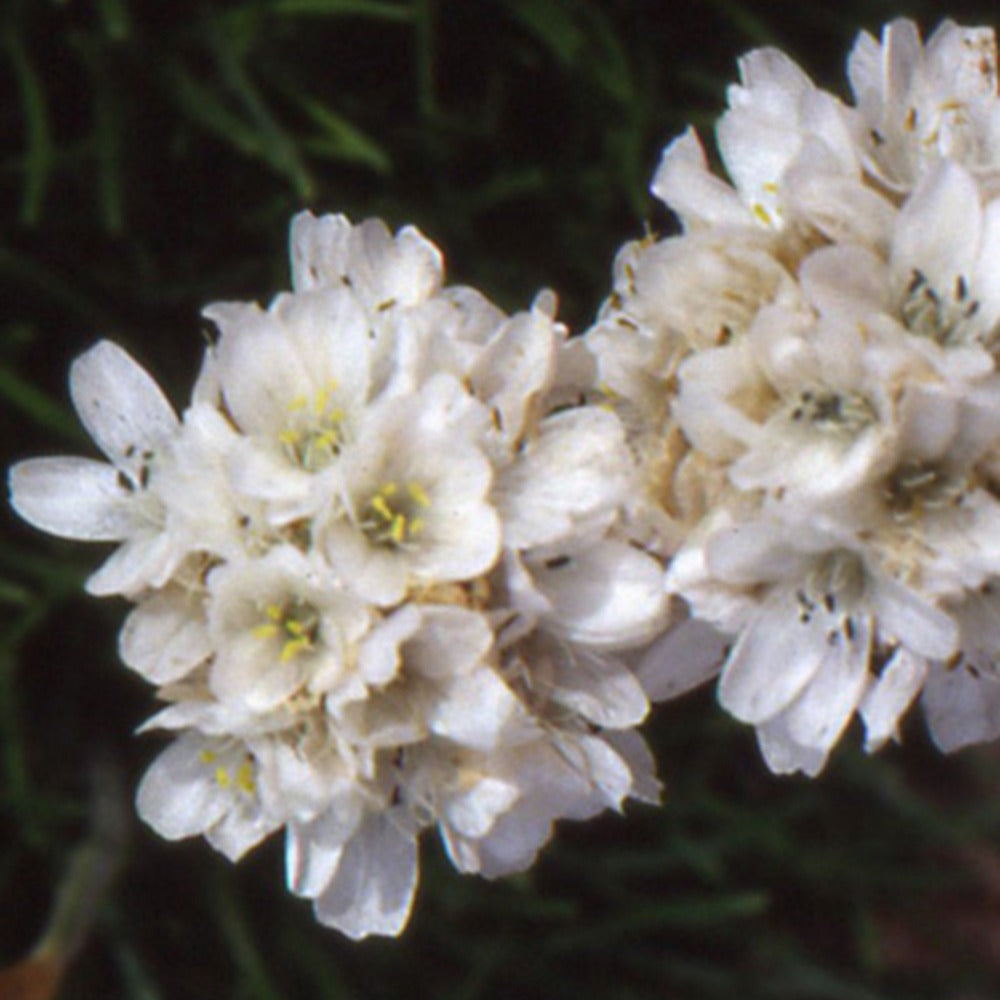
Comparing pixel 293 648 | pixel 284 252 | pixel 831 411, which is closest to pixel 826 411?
pixel 831 411

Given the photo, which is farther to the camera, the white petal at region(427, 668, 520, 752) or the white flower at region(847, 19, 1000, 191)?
the white flower at region(847, 19, 1000, 191)

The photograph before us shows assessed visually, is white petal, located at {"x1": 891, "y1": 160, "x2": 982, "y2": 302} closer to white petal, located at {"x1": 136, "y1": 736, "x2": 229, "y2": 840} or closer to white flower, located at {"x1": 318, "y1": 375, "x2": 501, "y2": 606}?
white flower, located at {"x1": 318, "y1": 375, "x2": 501, "y2": 606}

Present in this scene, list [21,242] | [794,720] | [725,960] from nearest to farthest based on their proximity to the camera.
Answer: [794,720]
[21,242]
[725,960]

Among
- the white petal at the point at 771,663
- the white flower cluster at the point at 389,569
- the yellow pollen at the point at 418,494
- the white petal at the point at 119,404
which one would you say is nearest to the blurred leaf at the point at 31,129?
the white petal at the point at 119,404

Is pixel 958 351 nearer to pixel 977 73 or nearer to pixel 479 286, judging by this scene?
pixel 977 73


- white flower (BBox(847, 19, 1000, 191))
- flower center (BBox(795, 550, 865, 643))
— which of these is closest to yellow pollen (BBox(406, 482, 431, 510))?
flower center (BBox(795, 550, 865, 643))

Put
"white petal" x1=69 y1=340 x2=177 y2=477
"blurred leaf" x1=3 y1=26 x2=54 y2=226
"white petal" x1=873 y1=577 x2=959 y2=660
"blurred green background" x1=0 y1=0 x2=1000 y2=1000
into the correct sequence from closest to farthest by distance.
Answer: "white petal" x1=873 y1=577 x2=959 y2=660, "white petal" x1=69 y1=340 x2=177 y2=477, "blurred leaf" x1=3 y1=26 x2=54 y2=226, "blurred green background" x1=0 y1=0 x2=1000 y2=1000

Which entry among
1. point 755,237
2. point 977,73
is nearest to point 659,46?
point 977,73
